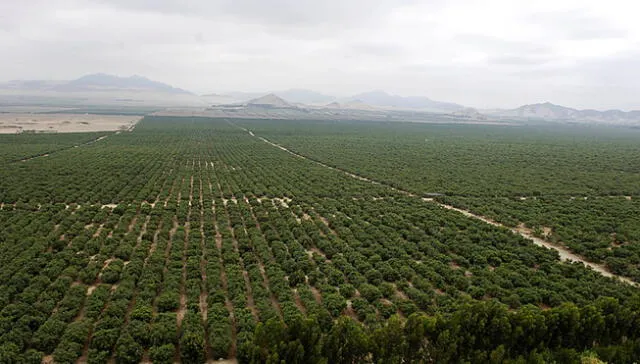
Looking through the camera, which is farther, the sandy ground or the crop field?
the sandy ground

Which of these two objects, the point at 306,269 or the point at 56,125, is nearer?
the point at 306,269

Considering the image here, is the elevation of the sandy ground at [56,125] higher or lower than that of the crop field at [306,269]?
higher

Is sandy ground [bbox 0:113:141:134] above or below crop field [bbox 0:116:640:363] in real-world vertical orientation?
above

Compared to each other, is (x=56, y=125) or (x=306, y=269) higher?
(x=56, y=125)

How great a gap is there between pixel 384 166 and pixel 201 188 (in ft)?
105

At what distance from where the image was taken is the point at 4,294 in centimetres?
1920

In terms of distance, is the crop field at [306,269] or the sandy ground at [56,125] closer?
the crop field at [306,269]

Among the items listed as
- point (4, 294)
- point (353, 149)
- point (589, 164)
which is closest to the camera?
point (4, 294)

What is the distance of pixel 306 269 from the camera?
2388 cm

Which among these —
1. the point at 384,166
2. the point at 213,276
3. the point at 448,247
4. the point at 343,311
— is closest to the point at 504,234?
the point at 448,247

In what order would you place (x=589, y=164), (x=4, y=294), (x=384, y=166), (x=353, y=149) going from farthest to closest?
(x=353, y=149) < (x=589, y=164) < (x=384, y=166) < (x=4, y=294)

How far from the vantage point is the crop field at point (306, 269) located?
15.8 metres

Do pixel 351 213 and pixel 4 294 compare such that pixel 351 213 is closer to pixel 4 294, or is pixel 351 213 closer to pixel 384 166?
pixel 4 294

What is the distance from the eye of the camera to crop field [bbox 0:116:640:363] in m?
15.8
